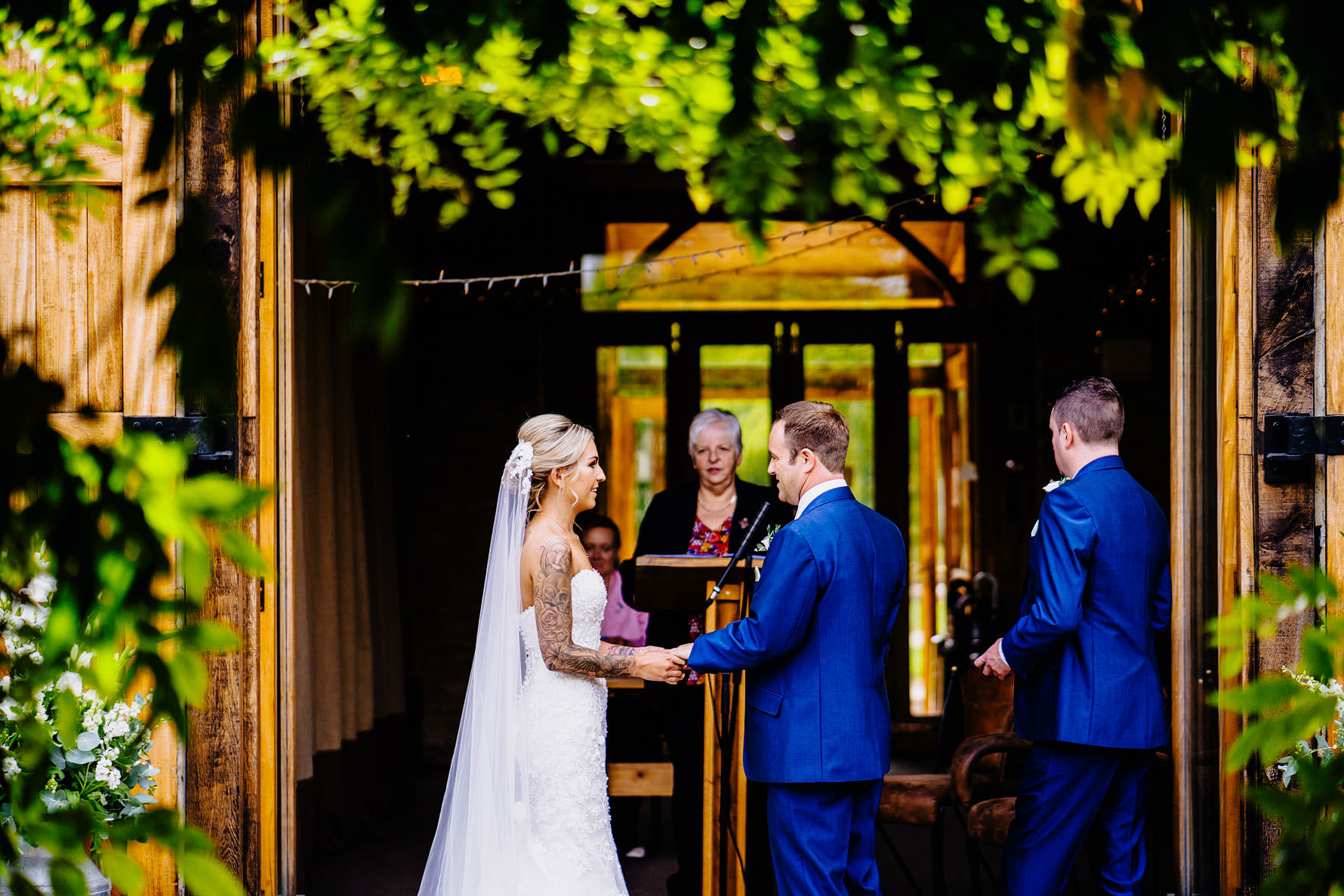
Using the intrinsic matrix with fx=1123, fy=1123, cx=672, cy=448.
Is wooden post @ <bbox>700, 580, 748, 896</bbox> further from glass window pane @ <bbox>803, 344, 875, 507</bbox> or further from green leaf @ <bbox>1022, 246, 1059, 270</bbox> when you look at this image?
glass window pane @ <bbox>803, 344, 875, 507</bbox>

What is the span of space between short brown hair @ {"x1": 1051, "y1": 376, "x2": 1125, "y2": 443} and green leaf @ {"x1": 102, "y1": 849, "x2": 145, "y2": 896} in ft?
9.51

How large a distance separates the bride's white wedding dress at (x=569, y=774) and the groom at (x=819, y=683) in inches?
22.2

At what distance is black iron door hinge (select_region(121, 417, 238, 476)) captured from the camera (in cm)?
344

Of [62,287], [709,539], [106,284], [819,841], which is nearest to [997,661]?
[819,841]

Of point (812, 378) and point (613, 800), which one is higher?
point (812, 378)

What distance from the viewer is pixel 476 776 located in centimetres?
353

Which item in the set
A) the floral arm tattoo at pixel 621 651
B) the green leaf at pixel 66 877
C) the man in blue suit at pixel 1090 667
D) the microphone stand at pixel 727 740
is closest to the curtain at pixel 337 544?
the floral arm tattoo at pixel 621 651

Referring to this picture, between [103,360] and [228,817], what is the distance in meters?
1.50

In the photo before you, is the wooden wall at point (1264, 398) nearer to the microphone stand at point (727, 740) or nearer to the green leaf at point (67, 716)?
the microphone stand at point (727, 740)

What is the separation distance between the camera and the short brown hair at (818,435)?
329 cm

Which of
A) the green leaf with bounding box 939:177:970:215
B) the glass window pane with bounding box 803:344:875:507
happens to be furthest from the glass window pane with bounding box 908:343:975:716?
the green leaf with bounding box 939:177:970:215

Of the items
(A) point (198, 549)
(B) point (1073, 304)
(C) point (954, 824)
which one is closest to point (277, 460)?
(A) point (198, 549)

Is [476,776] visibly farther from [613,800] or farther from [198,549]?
[198,549]

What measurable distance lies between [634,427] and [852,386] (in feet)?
4.95
